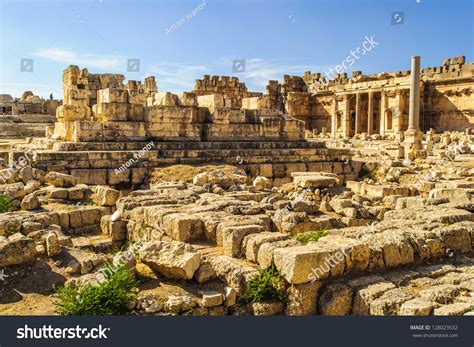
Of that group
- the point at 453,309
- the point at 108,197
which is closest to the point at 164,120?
the point at 108,197

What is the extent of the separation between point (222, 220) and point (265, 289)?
190 centimetres

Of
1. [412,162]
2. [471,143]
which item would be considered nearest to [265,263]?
[412,162]

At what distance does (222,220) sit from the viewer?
22.3ft

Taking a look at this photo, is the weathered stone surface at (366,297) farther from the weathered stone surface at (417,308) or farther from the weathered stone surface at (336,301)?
the weathered stone surface at (417,308)

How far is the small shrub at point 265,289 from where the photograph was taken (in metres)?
5.04

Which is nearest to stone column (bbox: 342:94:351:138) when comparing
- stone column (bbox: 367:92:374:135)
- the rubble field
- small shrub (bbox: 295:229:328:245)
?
Answer: stone column (bbox: 367:92:374:135)

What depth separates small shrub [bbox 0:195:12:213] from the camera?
27.0ft

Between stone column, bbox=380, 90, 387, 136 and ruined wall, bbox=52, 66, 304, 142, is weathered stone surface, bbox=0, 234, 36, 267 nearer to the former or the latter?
ruined wall, bbox=52, 66, 304, 142

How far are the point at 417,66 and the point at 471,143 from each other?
6453 mm

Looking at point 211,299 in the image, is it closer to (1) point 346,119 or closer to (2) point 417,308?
(2) point 417,308

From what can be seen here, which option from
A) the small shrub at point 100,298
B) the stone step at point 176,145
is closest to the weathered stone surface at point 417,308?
the small shrub at point 100,298

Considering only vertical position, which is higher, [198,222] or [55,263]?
[198,222]

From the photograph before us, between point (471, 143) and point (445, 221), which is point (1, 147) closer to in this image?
point (445, 221)

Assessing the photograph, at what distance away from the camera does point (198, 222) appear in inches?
269
